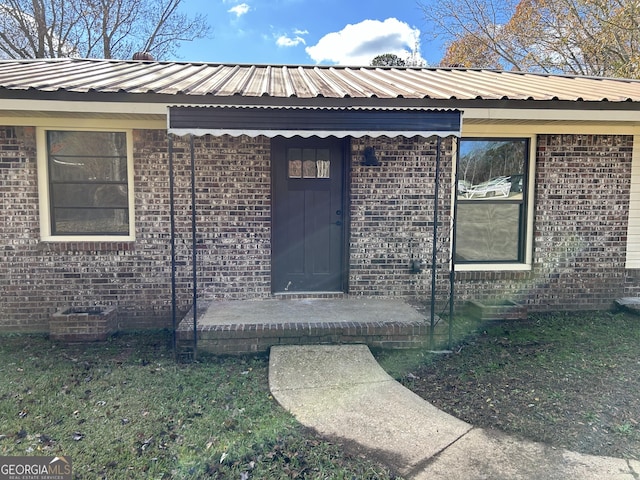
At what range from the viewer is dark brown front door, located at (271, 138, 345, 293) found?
17.1ft

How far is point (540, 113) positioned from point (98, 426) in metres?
5.02

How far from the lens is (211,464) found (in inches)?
98.3

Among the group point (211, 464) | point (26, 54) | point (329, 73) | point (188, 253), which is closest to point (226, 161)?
point (188, 253)

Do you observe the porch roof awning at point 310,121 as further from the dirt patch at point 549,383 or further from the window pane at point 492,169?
the dirt patch at point 549,383

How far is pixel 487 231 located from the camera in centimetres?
560

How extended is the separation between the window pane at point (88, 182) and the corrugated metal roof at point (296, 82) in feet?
2.36

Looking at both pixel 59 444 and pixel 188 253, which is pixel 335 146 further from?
pixel 59 444

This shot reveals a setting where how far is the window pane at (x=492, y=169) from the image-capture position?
17.8 ft

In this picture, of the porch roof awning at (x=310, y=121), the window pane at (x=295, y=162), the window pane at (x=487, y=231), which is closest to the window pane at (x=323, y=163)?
the window pane at (x=295, y=162)

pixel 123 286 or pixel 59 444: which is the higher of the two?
pixel 123 286

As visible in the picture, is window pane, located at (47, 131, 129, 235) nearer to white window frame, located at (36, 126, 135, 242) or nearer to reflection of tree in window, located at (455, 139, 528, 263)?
white window frame, located at (36, 126, 135, 242)

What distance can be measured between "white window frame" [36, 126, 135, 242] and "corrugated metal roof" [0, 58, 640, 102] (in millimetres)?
575

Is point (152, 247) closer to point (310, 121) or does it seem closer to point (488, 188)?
point (310, 121)

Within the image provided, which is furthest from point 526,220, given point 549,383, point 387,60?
point 387,60
